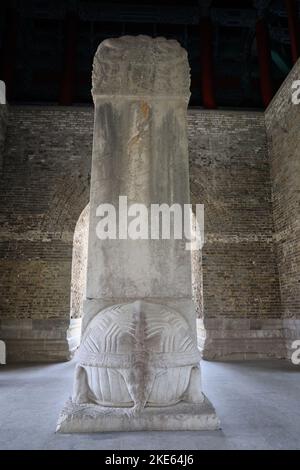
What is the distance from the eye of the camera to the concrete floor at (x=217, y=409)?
2217 mm

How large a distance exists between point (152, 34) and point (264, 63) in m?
4.72

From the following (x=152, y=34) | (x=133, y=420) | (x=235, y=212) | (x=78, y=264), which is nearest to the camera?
(x=133, y=420)

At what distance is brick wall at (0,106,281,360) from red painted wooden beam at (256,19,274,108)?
3.11 ft

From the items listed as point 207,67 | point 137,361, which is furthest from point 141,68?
point 207,67

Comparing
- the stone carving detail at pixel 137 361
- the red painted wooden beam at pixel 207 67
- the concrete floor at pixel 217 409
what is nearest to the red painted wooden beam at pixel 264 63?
the red painted wooden beam at pixel 207 67

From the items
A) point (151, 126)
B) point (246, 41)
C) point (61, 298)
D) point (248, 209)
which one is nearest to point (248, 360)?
point (248, 209)

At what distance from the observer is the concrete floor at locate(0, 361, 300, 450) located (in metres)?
2.22

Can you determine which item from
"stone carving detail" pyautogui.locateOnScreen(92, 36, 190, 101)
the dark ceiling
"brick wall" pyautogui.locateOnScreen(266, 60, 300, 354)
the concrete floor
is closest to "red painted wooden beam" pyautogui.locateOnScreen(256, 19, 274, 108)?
the dark ceiling

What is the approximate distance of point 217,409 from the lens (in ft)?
10.3

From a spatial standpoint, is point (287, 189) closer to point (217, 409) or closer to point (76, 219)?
point (76, 219)

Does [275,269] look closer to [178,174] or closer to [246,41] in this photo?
[178,174]

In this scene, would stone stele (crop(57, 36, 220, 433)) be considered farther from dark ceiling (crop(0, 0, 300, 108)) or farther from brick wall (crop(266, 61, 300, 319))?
dark ceiling (crop(0, 0, 300, 108))

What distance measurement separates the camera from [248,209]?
304 inches
